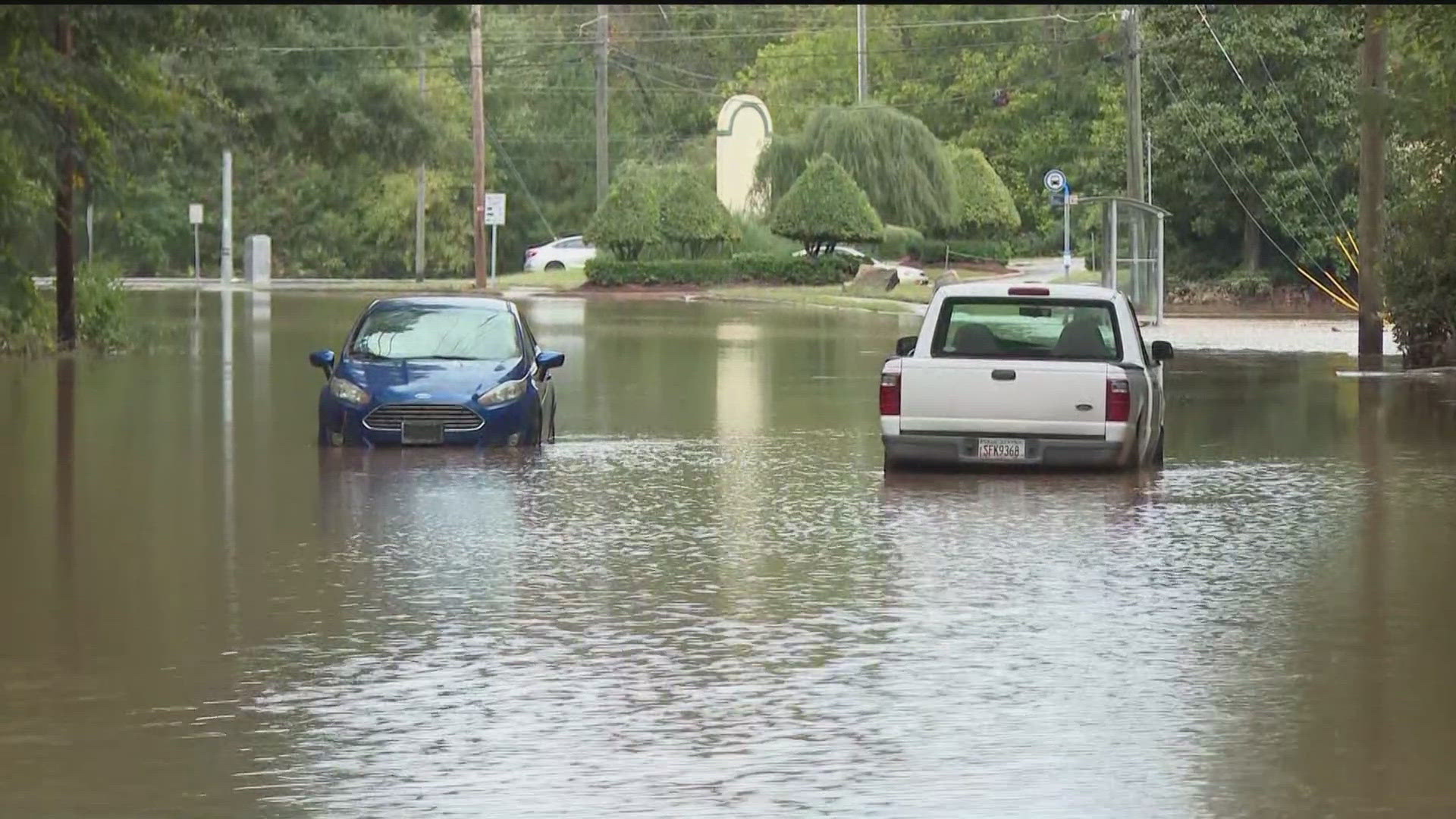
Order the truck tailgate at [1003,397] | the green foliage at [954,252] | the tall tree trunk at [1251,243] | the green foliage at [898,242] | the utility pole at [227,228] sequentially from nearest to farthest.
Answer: the truck tailgate at [1003,397] → the tall tree trunk at [1251,243] → the utility pole at [227,228] → the green foliage at [898,242] → the green foliage at [954,252]

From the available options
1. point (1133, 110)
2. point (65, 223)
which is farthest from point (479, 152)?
point (65, 223)

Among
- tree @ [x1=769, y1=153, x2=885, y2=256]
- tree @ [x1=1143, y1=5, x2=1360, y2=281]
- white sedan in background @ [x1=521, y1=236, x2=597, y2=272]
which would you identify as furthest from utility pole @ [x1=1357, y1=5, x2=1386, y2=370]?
white sedan in background @ [x1=521, y1=236, x2=597, y2=272]

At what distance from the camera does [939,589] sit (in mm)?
13492

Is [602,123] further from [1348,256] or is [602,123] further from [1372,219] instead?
[1372,219]

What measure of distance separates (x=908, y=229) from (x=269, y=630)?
7352 centimetres

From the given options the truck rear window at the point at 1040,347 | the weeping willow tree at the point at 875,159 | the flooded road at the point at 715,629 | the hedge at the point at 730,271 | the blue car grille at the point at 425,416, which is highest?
the weeping willow tree at the point at 875,159

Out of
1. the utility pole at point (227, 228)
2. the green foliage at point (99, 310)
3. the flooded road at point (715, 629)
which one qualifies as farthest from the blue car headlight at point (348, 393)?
the utility pole at point (227, 228)

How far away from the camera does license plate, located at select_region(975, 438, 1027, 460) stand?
19.7 m

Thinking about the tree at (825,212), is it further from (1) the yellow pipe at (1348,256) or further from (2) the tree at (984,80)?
(1) the yellow pipe at (1348,256)

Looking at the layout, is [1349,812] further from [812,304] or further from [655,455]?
[812,304]

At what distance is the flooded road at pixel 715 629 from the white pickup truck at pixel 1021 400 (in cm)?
34

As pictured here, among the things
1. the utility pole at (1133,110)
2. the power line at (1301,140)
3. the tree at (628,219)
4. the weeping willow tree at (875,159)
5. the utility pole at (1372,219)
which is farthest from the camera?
the weeping willow tree at (875,159)

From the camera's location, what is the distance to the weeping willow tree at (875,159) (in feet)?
276

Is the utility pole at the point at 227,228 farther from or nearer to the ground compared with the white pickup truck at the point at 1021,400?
farther from the ground
